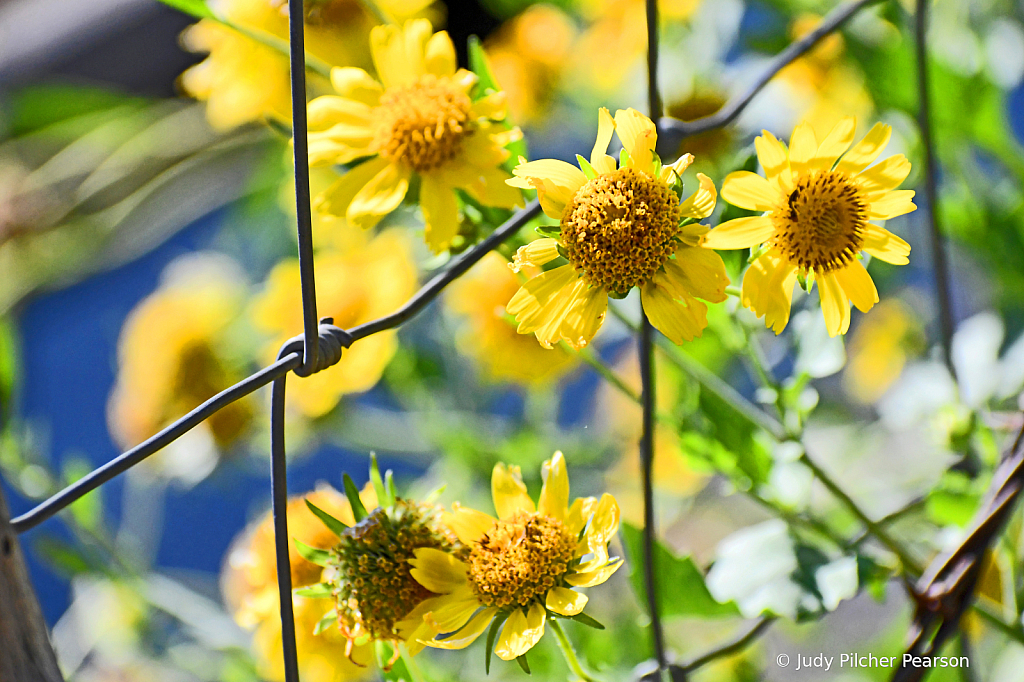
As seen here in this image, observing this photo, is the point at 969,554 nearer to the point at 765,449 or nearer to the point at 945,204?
the point at 765,449

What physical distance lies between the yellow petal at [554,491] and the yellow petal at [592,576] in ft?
0.05

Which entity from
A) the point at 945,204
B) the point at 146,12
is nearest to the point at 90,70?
the point at 146,12

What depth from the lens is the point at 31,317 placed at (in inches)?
36.0

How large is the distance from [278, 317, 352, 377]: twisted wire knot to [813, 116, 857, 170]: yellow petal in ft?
0.34

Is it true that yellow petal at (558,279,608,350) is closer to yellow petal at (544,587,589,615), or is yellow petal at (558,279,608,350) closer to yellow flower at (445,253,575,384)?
yellow petal at (544,587,589,615)

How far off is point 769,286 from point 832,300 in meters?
0.01

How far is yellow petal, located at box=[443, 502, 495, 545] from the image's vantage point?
0.19m

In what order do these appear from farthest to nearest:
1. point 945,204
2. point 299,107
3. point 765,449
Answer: point 945,204 → point 765,449 → point 299,107

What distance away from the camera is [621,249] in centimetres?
16

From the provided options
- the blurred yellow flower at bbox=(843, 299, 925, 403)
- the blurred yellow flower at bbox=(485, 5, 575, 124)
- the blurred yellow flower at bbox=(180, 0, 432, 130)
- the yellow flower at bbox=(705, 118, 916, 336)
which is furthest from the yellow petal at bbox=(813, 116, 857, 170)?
the blurred yellow flower at bbox=(843, 299, 925, 403)

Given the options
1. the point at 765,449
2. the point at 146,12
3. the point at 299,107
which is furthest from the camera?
the point at 146,12

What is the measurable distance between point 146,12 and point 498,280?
69cm

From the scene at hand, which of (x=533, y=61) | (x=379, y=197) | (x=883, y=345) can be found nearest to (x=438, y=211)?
(x=379, y=197)

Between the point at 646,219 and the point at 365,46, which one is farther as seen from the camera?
the point at 365,46
